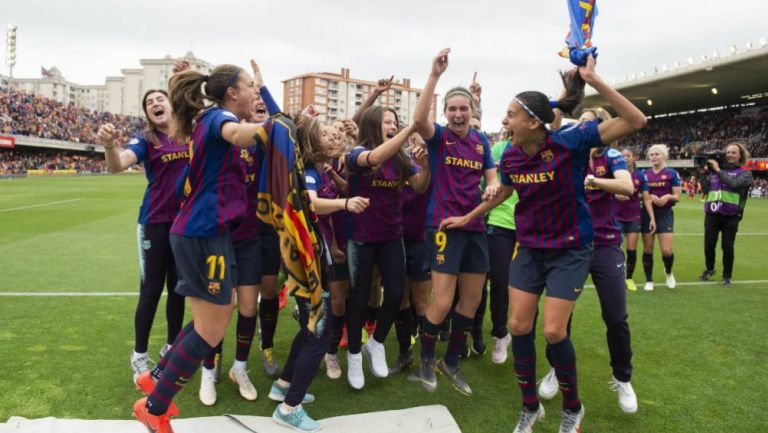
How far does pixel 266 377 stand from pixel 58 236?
9449 mm

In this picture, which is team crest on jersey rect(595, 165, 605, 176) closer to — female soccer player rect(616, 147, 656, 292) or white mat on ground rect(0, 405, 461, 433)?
white mat on ground rect(0, 405, 461, 433)

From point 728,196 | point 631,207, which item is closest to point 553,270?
point 631,207

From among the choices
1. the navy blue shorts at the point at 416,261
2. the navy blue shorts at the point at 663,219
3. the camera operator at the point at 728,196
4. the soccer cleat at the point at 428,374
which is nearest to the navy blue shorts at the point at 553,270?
the soccer cleat at the point at 428,374

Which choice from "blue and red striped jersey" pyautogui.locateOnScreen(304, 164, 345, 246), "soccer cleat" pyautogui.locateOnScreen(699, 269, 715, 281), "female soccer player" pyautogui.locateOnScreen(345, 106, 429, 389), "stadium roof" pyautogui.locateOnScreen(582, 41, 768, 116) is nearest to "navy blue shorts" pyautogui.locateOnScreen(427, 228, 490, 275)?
"female soccer player" pyautogui.locateOnScreen(345, 106, 429, 389)

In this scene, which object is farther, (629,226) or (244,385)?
(629,226)

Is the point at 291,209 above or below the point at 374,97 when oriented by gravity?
below

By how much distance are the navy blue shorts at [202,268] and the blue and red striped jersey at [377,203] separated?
1269mm

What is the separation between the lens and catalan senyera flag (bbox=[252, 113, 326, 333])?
273 cm

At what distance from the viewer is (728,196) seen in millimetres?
7910

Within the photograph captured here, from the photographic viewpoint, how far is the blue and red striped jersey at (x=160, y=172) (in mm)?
3861

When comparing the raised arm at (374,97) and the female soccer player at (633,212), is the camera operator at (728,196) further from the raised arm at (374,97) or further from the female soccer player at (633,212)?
the raised arm at (374,97)

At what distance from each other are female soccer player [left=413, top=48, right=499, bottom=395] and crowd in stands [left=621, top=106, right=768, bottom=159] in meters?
46.9

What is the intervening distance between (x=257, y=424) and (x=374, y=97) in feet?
8.94

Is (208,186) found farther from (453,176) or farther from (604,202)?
(604,202)
